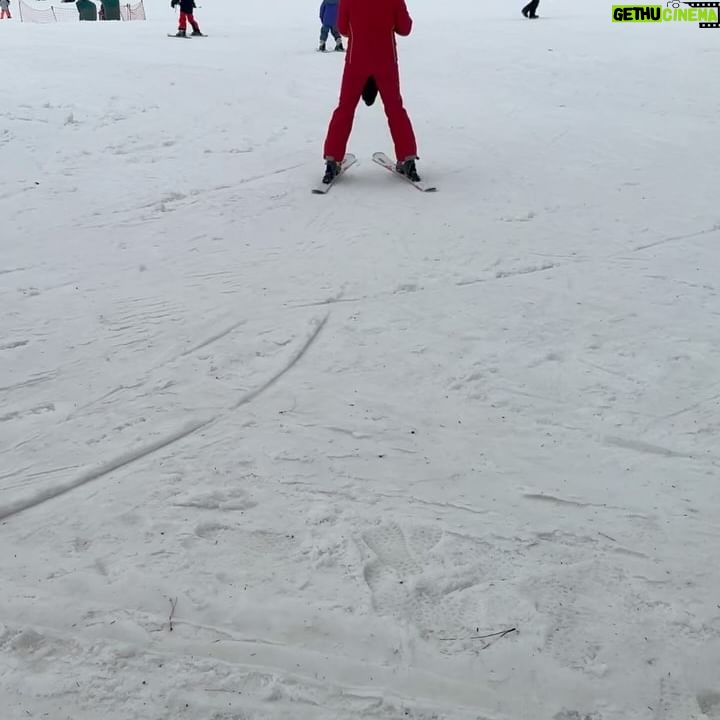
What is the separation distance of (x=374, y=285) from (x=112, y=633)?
2929 millimetres

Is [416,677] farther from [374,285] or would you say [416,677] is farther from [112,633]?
[374,285]

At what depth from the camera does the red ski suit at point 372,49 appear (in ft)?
21.7

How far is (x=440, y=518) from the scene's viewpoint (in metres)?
2.95

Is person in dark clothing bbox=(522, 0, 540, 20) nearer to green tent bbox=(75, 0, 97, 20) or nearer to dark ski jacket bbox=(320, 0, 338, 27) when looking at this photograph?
dark ski jacket bbox=(320, 0, 338, 27)

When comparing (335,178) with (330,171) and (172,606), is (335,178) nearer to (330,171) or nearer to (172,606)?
(330,171)

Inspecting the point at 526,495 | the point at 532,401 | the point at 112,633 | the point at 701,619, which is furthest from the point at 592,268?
the point at 112,633

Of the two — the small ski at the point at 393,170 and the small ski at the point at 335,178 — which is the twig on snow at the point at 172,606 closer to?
the small ski at the point at 335,178

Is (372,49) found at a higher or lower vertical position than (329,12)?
lower

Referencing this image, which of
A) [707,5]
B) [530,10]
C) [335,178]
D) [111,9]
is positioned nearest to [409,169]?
[335,178]

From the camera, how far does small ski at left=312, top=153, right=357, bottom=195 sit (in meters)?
6.78

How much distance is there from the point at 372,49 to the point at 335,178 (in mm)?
1080

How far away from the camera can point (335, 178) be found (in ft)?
23.3

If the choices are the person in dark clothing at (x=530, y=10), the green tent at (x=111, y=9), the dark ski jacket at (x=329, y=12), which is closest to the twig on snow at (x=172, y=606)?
the dark ski jacket at (x=329, y=12)

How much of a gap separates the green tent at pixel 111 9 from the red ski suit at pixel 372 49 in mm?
19324
